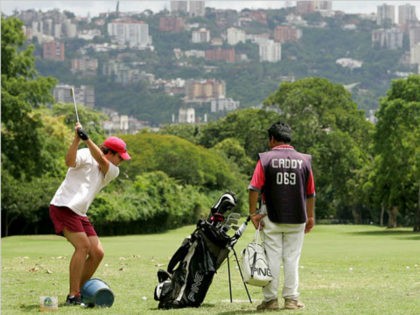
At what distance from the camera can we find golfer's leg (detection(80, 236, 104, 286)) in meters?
13.4

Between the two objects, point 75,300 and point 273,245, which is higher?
point 273,245

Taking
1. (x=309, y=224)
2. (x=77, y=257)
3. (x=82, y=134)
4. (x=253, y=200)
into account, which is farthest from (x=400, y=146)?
(x=82, y=134)

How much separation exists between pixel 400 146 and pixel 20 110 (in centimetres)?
1792

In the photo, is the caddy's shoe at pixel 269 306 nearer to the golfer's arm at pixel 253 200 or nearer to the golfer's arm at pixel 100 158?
the golfer's arm at pixel 253 200

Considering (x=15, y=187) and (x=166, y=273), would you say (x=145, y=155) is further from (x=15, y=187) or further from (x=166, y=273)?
(x=166, y=273)

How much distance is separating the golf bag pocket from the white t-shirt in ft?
6.11

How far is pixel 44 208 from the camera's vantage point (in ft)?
199

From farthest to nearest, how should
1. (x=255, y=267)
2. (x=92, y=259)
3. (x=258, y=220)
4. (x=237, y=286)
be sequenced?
(x=237, y=286)
(x=92, y=259)
(x=258, y=220)
(x=255, y=267)

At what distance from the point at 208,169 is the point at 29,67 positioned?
128 feet

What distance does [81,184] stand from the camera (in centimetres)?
1310

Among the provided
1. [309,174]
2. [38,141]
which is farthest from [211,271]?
[38,141]

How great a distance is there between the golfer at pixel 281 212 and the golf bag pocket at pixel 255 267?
0.51 ft

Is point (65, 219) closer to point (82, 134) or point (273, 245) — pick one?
point (82, 134)

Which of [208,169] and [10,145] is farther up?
[10,145]
